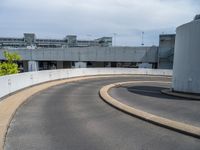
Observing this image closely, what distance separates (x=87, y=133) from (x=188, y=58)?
13.4 m

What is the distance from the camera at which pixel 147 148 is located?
7207 millimetres

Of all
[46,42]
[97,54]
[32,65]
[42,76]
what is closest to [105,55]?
[97,54]

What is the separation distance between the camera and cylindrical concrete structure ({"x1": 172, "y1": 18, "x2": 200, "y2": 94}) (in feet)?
62.5

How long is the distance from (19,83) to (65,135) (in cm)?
1203

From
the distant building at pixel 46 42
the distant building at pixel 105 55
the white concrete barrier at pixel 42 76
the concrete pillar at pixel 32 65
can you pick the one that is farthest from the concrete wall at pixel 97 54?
the distant building at pixel 46 42

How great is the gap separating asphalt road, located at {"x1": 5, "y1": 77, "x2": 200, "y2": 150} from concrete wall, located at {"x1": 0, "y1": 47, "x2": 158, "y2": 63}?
54.5 m

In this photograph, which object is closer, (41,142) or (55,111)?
(41,142)

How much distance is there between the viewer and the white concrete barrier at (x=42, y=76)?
16381 millimetres

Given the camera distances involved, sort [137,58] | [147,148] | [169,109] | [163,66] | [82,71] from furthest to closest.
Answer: [137,58] < [163,66] < [82,71] < [169,109] < [147,148]

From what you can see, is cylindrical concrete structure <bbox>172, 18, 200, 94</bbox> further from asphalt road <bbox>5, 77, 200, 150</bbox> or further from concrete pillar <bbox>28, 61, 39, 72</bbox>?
concrete pillar <bbox>28, 61, 39, 72</bbox>

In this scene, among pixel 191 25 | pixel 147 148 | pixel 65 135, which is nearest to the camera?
pixel 147 148

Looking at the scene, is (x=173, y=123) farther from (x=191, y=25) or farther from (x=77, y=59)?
(x=77, y=59)

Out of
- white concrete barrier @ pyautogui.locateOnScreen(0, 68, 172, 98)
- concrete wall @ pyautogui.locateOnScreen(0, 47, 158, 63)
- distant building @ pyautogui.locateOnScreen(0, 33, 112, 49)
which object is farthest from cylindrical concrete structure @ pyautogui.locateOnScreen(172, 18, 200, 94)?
distant building @ pyautogui.locateOnScreen(0, 33, 112, 49)

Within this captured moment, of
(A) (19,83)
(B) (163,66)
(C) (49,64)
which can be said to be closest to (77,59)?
(B) (163,66)
